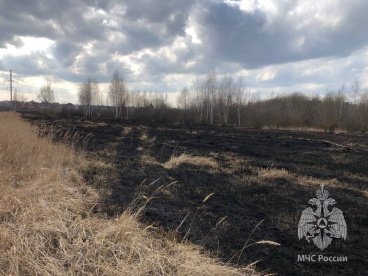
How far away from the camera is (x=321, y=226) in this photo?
5.18m

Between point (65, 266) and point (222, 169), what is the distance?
805 cm

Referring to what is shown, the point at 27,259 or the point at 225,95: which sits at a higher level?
the point at 225,95

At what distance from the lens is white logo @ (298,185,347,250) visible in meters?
5.03

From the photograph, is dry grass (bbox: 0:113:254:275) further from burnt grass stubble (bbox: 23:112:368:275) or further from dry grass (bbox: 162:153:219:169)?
dry grass (bbox: 162:153:219:169)

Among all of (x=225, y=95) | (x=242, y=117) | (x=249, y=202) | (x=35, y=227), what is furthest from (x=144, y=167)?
(x=225, y=95)

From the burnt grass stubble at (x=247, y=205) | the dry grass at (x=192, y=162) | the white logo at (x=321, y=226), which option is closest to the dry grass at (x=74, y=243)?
the burnt grass stubble at (x=247, y=205)

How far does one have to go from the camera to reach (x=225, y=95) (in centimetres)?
6681

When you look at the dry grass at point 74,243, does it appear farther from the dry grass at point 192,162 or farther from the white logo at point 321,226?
the dry grass at point 192,162

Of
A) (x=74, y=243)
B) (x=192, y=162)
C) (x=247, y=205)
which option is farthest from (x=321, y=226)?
(x=192, y=162)

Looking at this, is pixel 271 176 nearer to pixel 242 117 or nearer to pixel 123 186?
pixel 123 186

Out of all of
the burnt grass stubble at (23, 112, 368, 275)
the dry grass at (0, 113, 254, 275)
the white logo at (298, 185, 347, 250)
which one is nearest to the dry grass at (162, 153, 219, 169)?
the burnt grass stubble at (23, 112, 368, 275)

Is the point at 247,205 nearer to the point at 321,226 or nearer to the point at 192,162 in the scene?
the point at 321,226

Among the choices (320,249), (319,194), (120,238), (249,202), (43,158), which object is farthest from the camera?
(43,158)

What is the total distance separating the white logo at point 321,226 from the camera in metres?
5.03
